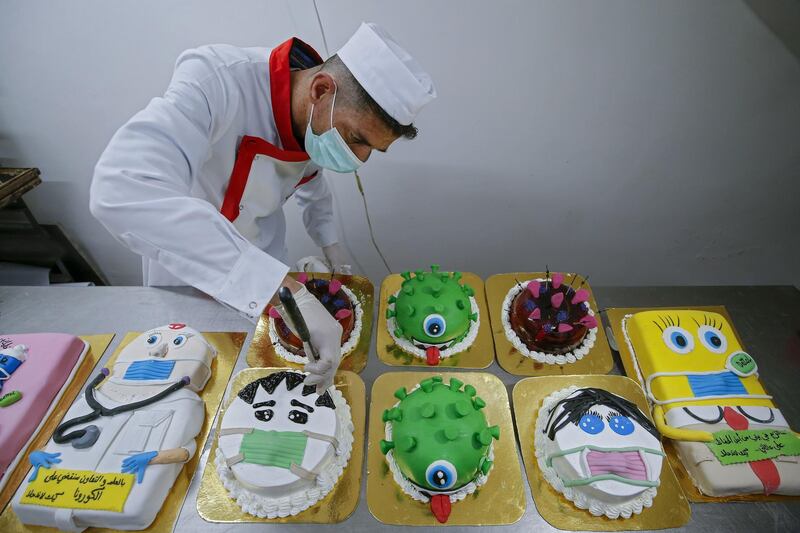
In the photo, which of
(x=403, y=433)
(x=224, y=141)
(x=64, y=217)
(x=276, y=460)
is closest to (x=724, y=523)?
(x=403, y=433)

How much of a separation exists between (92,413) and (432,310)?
3.39 ft

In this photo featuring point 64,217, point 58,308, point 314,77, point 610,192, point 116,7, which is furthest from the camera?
point 64,217

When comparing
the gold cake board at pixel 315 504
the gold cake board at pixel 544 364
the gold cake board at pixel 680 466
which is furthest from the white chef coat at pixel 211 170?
the gold cake board at pixel 680 466

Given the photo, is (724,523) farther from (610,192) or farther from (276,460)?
(610,192)

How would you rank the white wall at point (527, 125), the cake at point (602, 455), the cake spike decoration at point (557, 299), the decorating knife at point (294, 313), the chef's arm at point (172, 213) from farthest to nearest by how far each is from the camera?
the white wall at point (527, 125) < the cake spike decoration at point (557, 299) < the cake at point (602, 455) < the chef's arm at point (172, 213) < the decorating knife at point (294, 313)

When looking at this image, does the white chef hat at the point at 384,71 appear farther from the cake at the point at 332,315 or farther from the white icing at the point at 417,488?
the white icing at the point at 417,488

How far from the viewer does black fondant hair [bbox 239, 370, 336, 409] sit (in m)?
1.24

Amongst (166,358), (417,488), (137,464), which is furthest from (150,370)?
(417,488)

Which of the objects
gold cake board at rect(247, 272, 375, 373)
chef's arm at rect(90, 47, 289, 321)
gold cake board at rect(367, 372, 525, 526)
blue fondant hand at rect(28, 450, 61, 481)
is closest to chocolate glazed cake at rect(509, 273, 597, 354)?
gold cake board at rect(367, 372, 525, 526)

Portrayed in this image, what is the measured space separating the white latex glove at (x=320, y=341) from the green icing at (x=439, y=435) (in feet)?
0.71

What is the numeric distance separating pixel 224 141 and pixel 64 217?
1.83 metres

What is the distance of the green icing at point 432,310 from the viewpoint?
4.69 feet

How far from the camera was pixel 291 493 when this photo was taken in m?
1.14

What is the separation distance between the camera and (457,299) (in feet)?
4.84
